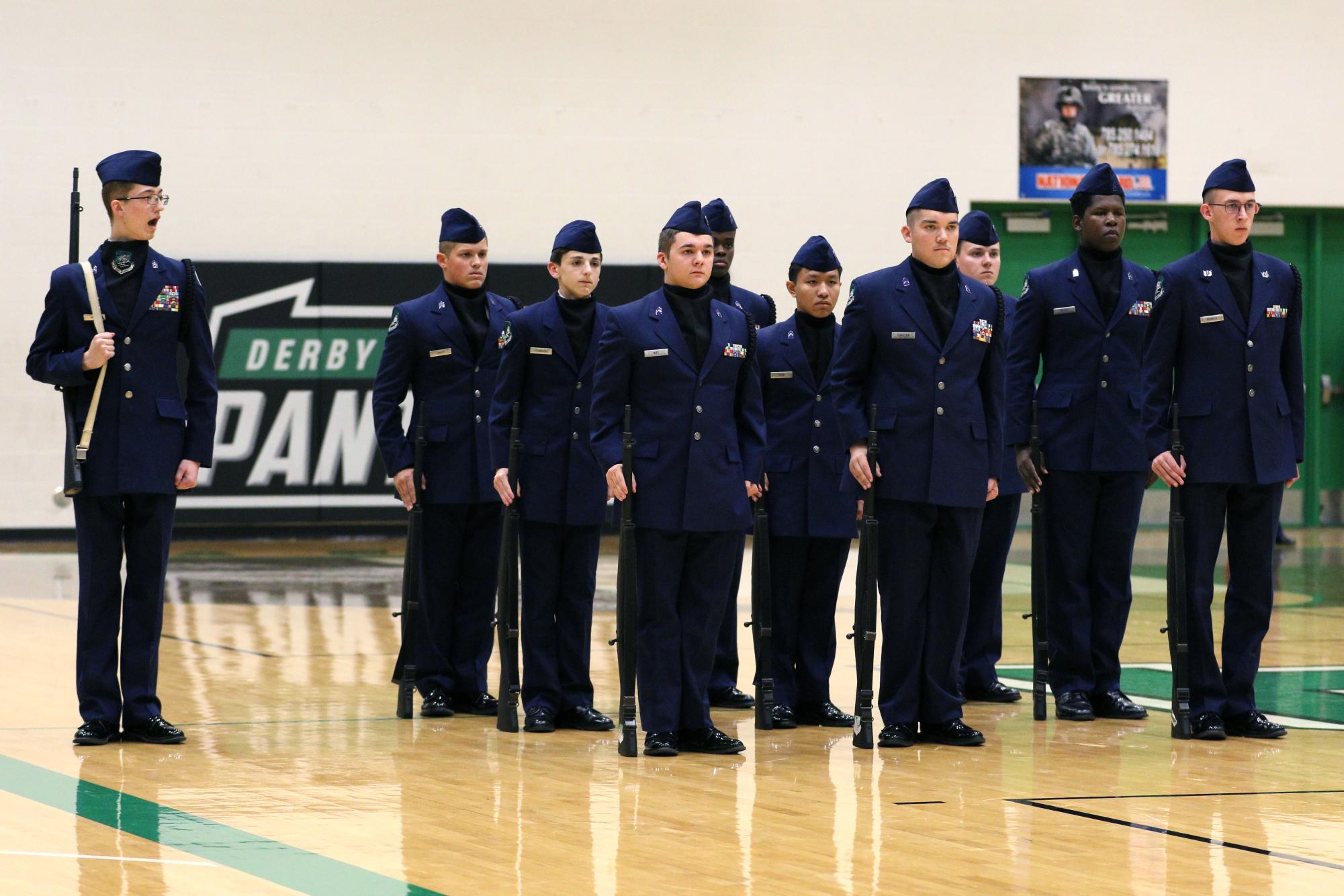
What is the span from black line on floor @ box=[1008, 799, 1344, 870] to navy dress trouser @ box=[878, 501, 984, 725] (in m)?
1.12

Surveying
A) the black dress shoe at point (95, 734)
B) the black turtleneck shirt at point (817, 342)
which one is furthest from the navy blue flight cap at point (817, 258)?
the black dress shoe at point (95, 734)

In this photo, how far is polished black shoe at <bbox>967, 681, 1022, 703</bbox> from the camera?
8.09 m

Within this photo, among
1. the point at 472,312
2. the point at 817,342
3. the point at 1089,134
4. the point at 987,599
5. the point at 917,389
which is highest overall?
the point at 1089,134

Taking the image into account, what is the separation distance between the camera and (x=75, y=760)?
6.50 metres

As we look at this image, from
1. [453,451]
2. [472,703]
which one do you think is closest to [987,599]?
[472,703]

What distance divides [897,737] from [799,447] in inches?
50.5

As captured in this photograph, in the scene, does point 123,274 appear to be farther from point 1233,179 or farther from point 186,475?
point 1233,179

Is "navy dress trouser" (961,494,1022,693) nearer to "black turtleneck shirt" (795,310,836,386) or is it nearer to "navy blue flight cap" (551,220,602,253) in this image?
"black turtleneck shirt" (795,310,836,386)

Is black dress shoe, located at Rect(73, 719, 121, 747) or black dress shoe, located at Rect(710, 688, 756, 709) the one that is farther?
black dress shoe, located at Rect(710, 688, 756, 709)

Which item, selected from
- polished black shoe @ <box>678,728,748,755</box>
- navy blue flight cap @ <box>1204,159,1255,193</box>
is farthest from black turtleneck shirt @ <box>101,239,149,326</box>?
navy blue flight cap @ <box>1204,159,1255,193</box>

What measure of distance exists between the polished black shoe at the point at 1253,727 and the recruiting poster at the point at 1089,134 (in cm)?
1103

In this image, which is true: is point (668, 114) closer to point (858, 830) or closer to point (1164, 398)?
point (1164, 398)

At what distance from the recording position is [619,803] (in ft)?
18.9

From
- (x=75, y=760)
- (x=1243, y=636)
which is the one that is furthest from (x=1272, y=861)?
(x=75, y=760)
